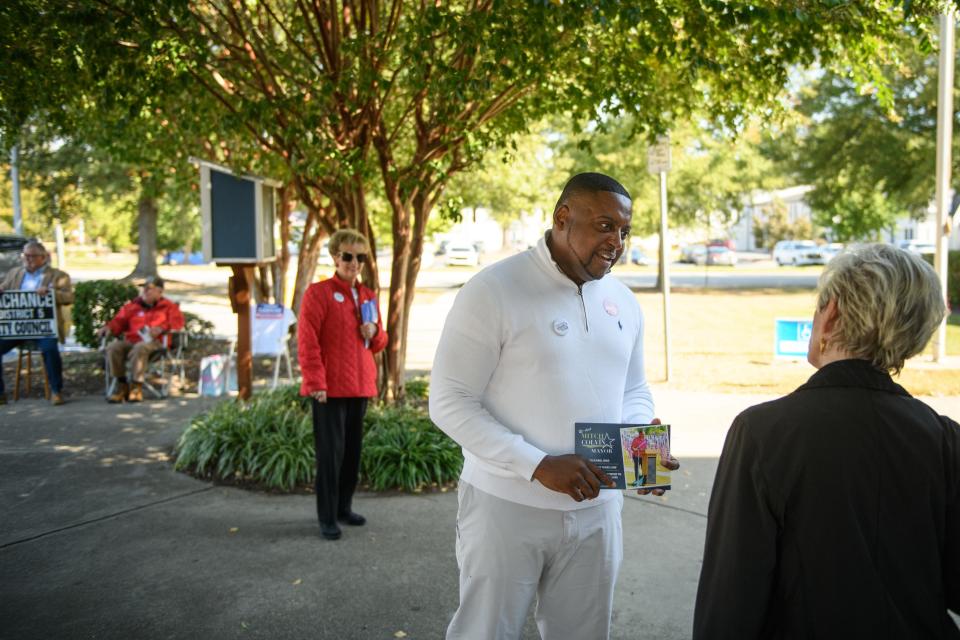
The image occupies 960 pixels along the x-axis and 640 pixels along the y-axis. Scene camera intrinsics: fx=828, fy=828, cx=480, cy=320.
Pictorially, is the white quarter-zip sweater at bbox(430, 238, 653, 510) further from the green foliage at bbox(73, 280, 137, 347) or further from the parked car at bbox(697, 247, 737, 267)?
the parked car at bbox(697, 247, 737, 267)

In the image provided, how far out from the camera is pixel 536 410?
2766mm

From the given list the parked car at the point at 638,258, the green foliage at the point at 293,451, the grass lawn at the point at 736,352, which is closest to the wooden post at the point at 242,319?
the green foliage at the point at 293,451

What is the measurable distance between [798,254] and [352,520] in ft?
182

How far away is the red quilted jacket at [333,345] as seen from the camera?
5285mm

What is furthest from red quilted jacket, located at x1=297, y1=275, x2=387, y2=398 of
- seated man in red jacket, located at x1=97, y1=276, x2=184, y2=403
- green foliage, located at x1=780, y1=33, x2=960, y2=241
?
green foliage, located at x1=780, y1=33, x2=960, y2=241

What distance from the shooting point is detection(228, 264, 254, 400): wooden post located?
8.49 meters

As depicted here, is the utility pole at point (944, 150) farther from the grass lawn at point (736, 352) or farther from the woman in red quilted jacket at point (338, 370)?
the woman in red quilted jacket at point (338, 370)

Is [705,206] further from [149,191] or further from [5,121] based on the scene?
[5,121]

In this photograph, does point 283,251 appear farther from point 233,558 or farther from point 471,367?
point 471,367

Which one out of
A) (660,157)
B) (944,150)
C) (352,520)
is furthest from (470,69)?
(944,150)

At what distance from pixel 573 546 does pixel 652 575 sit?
234 cm

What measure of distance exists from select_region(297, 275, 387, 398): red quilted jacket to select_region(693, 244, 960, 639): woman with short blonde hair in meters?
3.66

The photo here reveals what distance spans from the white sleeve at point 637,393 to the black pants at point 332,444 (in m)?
2.65

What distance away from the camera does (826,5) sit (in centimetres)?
550
